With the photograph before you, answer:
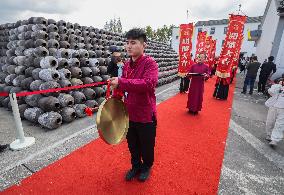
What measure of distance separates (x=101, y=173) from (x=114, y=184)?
0.37 m

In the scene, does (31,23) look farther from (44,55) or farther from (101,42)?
(101,42)

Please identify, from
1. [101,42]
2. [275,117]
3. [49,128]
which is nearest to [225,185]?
[275,117]

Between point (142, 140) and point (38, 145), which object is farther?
point (38, 145)

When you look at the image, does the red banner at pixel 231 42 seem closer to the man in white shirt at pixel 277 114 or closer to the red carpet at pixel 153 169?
the man in white shirt at pixel 277 114

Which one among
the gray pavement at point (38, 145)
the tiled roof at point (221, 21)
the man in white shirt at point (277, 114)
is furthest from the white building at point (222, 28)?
the gray pavement at point (38, 145)

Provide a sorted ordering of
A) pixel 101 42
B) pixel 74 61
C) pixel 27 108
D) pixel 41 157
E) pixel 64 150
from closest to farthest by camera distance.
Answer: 1. pixel 41 157
2. pixel 64 150
3. pixel 27 108
4. pixel 74 61
5. pixel 101 42

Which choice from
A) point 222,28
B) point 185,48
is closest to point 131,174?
point 185,48

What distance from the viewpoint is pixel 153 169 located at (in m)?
3.39

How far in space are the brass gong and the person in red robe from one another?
4.41m

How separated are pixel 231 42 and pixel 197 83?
3.10 m

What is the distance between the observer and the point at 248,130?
555 centimetres

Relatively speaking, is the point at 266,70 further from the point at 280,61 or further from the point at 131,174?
the point at 131,174

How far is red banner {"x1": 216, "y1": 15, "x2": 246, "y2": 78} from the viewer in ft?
26.2

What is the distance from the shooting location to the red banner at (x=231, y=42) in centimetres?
798
